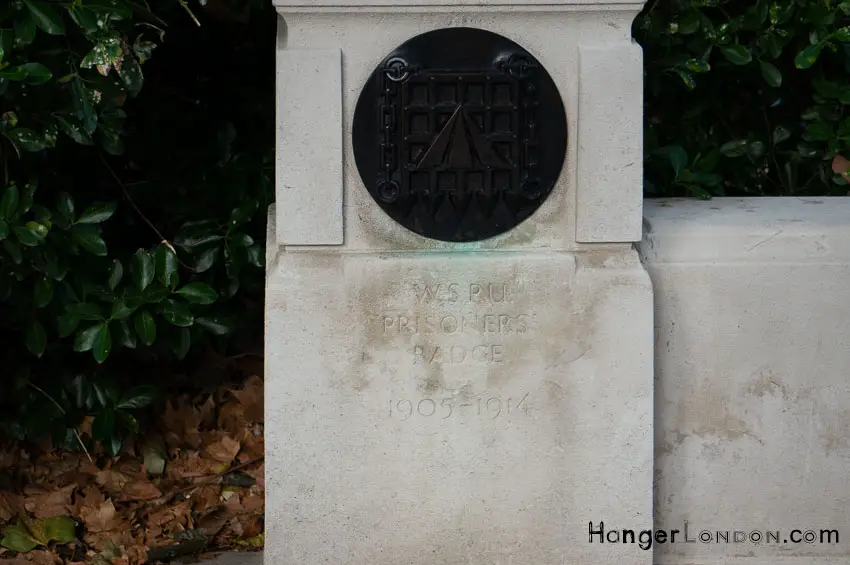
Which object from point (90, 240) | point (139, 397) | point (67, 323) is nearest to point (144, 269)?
point (90, 240)

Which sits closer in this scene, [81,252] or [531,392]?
[531,392]

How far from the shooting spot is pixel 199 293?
3143mm

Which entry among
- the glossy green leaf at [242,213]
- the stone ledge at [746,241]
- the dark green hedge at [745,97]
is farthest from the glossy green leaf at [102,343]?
the dark green hedge at [745,97]

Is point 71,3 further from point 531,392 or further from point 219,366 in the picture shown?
point 219,366

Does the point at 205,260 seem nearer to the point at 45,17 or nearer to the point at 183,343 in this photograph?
the point at 183,343

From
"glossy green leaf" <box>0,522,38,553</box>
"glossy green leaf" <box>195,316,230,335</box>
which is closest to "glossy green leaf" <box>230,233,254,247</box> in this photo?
"glossy green leaf" <box>195,316,230,335</box>

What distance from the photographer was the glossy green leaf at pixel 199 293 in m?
3.14

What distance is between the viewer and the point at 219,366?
14.2ft

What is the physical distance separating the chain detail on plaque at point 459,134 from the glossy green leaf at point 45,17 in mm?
756

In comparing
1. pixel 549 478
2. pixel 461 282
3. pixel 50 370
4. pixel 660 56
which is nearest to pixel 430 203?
pixel 461 282

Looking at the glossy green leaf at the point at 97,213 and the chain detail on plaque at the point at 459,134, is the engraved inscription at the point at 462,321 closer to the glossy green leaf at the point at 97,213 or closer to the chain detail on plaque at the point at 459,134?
the chain detail on plaque at the point at 459,134

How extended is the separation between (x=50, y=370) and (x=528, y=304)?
1772mm

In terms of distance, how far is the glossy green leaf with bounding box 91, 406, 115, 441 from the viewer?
3553 mm

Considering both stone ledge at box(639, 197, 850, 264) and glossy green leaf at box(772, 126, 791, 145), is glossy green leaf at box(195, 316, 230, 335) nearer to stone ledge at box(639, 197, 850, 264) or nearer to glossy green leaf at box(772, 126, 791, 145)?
stone ledge at box(639, 197, 850, 264)
